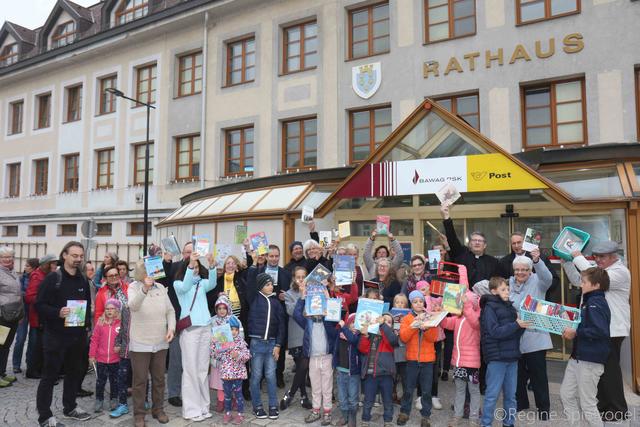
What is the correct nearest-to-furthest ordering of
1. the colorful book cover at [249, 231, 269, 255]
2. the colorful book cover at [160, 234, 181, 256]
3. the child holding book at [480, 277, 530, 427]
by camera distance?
the child holding book at [480, 277, 530, 427] < the colorful book cover at [160, 234, 181, 256] < the colorful book cover at [249, 231, 269, 255]

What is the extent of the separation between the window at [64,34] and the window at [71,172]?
19.1 ft

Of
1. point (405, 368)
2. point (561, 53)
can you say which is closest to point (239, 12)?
point (561, 53)

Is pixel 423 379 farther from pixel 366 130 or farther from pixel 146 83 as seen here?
pixel 146 83

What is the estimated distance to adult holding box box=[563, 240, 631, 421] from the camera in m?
4.81

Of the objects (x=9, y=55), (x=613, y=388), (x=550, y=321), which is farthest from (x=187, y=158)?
(x=9, y=55)

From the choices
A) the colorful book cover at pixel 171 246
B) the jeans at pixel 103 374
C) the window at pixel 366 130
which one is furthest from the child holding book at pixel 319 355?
the window at pixel 366 130

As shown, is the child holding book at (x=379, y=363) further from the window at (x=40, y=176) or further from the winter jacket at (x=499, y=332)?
the window at (x=40, y=176)

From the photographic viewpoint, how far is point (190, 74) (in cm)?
1712

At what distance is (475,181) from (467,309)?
123 inches

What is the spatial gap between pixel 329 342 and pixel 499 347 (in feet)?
6.59

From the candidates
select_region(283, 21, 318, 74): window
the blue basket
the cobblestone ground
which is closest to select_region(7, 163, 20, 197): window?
select_region(283, 21, 318, 74): window

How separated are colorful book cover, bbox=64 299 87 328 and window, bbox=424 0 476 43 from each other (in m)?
10.5

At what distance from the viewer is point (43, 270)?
7113 millimetres

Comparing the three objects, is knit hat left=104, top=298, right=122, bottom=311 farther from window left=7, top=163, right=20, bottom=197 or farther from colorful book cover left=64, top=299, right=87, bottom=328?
window left=7, top=163, right=20, bottom=197
